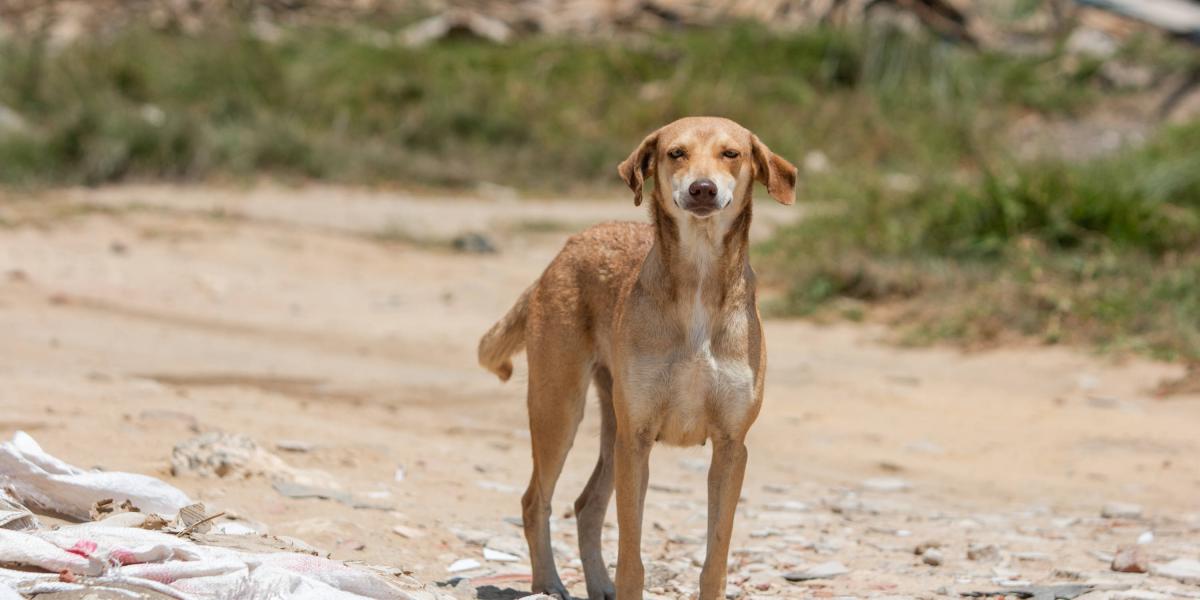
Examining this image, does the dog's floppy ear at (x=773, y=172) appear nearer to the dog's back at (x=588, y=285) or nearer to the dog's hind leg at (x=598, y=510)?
the dog's back at (x=588, y=285)

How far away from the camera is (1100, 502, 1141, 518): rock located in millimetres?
6273

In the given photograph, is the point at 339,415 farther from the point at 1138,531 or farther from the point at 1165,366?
the point at 1165,366

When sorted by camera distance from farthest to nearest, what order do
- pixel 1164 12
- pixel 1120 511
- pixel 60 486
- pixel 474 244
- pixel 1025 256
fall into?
1. pixel 1164 12
2. pixel 474 244
3. pixel 1025 256
4. pixel 1120 511
5. pixel 60 486

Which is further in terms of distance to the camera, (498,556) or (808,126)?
(808,126)

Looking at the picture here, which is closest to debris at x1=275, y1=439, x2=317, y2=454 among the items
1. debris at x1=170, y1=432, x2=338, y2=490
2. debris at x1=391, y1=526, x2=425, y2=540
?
debris at x1=170, y1=432, x2=338, y2=490

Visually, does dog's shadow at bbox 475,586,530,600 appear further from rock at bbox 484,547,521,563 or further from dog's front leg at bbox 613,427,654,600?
dog's front leg at bbox 613,427,654,600

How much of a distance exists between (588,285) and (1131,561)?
219 centimetres

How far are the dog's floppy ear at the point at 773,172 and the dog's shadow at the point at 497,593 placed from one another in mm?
1607

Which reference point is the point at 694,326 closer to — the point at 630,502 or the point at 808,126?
the point at 630,502

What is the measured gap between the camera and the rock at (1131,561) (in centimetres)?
530

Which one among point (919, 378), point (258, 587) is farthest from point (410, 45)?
point (258, 587)

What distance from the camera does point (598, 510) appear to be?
16.6 feet

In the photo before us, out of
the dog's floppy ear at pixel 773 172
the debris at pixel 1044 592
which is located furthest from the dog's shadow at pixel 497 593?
the dog's floppy ear at pixel 773 172

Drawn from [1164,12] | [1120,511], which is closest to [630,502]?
[1120,511]
